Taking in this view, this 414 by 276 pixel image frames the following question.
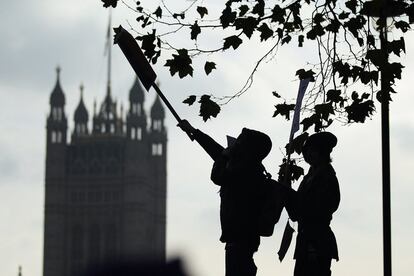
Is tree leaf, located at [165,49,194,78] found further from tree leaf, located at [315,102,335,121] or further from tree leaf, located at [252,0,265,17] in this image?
tree leaf, located at [315,102,335,121]

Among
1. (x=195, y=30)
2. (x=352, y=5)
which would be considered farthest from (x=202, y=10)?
(x=352, y=5)

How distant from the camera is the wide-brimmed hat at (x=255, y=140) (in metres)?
13.0

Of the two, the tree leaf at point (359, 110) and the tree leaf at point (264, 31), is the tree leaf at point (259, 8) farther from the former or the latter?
the tree leaf at point (359, 110)

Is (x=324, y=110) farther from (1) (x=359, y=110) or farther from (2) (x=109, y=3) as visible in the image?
(2) (x=109, y=3)

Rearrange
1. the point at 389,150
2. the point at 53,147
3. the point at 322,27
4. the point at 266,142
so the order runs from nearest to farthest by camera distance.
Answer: the point at 266,142 → the point at 322,27 → the point at 389,150 → the point at 53,147

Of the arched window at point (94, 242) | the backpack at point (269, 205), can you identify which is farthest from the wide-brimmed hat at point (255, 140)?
the arched window at point (94, 242)

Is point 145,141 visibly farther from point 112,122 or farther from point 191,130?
point 191,130

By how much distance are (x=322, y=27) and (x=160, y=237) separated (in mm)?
151898

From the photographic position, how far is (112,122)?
166125 mm

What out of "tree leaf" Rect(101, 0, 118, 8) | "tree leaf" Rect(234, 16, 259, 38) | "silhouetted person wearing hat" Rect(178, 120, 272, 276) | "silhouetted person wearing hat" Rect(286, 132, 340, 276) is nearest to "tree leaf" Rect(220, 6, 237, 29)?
"tree leaf" Rect(234, 16, 259, 38)

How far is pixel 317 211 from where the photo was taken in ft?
43.9

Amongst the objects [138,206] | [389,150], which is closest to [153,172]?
[138,206]

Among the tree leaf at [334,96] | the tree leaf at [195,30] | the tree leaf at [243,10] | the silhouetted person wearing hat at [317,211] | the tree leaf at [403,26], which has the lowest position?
the silhouetted person wearing hat at [317,211]

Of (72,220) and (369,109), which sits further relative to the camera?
(72,220)
